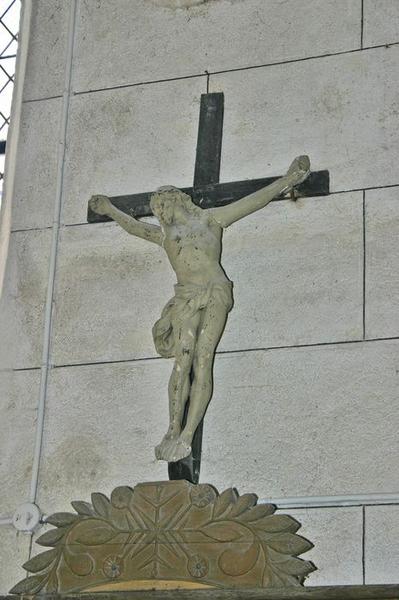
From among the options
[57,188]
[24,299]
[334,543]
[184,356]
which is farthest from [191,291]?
[334,543]

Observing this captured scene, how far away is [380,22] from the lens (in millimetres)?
6414

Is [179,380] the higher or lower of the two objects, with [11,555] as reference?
higher

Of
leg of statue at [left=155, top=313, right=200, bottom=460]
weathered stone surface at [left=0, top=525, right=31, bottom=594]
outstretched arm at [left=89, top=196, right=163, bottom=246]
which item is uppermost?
outstretched arm at [left=89, top=196, right=163, bottom=246]

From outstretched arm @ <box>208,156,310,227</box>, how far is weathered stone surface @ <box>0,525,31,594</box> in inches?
57.9

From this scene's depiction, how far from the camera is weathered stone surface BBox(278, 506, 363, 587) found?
5461 mm

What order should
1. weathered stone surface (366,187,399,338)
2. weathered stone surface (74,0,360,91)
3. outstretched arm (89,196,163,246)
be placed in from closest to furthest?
weathered stone surface (366,187,399,338), outstretched arm (89,196,163,246), weathered stone surface (74,0,360,91)

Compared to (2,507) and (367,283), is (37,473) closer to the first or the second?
(2,507)

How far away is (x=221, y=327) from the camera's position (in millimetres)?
5953

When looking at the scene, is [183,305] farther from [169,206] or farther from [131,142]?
[131,142]

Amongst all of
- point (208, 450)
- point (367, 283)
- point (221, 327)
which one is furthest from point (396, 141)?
point (208, 450)

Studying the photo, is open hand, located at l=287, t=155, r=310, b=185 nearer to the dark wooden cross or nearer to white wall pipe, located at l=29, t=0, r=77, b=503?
the dark wooden cross

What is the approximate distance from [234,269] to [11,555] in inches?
56.4

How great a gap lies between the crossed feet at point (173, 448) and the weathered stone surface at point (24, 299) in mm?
808

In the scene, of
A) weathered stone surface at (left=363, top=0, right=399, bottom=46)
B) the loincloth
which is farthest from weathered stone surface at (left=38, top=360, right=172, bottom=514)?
weathered stone surface at (left=363, top=0, right=399, bottom=46)
